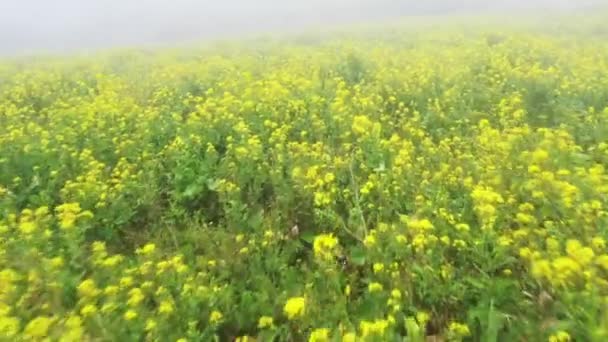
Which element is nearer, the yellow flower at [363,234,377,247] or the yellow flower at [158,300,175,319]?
the yellow flower at [158,300,175,319]

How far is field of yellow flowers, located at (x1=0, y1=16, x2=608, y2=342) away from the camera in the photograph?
3277 millimetres

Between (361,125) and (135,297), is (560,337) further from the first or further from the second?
(361,125)

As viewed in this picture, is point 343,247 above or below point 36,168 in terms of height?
below

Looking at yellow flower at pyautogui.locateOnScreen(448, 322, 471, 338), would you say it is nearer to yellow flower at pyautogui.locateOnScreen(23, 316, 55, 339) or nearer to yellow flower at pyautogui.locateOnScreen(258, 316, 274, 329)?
yellow flower at pyautogui.locateOnScreen(258, 316, 274, 329)

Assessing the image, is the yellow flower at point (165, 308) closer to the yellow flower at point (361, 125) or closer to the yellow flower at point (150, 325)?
the yellow flower at point (150, 325)

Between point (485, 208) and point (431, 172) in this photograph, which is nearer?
point (485, 208)

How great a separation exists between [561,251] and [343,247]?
1.62 meters

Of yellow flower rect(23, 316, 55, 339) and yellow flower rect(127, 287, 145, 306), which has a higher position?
yellow flower rect(23, 316, 55, 339)

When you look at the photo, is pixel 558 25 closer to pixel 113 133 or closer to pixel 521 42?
pixel 521 42

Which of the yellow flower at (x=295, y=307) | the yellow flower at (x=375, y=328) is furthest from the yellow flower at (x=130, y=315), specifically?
the yellow flower at (x=375, y=328)

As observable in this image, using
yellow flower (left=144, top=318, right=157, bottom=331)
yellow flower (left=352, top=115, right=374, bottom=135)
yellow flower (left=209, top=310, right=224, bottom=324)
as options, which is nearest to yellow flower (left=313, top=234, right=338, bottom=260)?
yellow flower (left=209, top=310, right=224, bottom=324)

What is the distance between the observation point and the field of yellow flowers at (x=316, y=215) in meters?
3.28

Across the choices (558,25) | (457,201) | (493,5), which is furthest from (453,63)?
(493,5)

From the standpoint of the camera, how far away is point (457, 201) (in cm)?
430
